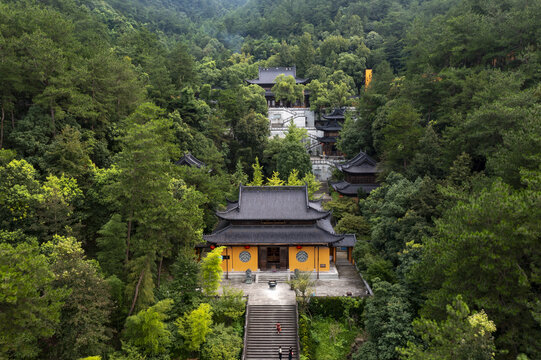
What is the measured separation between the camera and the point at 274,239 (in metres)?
23.3

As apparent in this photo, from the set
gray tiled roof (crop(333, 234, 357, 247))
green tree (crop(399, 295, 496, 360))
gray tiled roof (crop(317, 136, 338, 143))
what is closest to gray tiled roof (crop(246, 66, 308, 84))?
gray tiled roof (crop(317, 136, 338, 143))

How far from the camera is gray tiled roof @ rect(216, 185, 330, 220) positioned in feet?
78.7

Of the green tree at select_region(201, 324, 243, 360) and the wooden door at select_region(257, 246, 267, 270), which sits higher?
the wooden door at select_region(257, 246, 267, 270)

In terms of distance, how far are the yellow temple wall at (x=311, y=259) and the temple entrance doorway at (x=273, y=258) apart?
0.38 meters

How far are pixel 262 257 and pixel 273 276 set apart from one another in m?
1.38

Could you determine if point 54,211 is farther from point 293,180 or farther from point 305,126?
point 305,126

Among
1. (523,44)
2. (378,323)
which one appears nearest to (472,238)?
(378,323)

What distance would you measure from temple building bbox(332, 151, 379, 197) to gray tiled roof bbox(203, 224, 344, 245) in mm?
11964

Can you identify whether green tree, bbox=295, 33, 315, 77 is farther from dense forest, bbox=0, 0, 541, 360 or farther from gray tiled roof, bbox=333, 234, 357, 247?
gray tiled roof, bbox=333, 234, 357, 247

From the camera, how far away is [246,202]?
25219 millimetres

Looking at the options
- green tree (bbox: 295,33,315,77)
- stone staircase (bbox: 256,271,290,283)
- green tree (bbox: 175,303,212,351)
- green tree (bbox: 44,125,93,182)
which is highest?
green tree (bbox: 295,33,315,77)

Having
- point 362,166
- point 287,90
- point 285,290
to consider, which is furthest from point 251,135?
Answer: point 285,290

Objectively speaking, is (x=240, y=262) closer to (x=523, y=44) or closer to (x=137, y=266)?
(x=137, y=266)

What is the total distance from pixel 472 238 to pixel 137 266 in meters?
13.1
